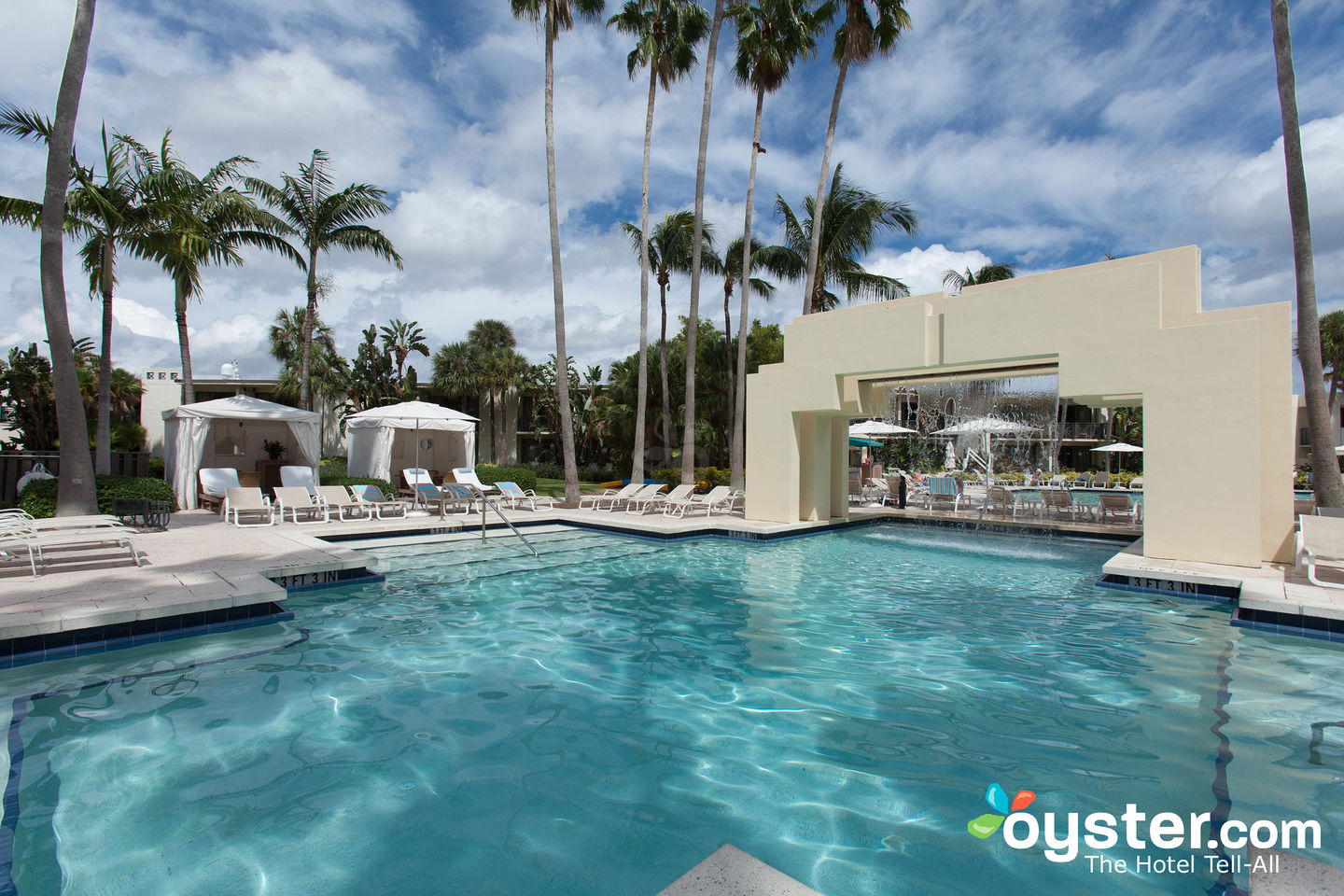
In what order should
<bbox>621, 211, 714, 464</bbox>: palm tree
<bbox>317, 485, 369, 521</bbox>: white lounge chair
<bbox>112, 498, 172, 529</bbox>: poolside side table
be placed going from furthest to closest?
1. <bbox>621, 211, 714, 464</bbox>: palm tree
2. <bbox>317, 485, 369, 521</bbox>: white lounge chair
3. <bbox>112, 498, 172, 529</bbox>: poolside side table

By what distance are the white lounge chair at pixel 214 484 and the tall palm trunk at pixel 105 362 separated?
1.89 metres

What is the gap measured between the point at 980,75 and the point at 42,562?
70.9 ft

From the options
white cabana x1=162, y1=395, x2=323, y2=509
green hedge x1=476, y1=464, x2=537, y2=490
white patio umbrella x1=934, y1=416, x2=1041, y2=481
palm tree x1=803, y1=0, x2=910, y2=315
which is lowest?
green hedge x1=476, y1=464, x2=537, y2=490

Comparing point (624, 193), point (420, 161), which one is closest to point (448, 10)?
point (420, 161)

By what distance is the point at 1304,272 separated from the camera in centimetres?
970

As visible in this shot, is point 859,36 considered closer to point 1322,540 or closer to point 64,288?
point 1322,540

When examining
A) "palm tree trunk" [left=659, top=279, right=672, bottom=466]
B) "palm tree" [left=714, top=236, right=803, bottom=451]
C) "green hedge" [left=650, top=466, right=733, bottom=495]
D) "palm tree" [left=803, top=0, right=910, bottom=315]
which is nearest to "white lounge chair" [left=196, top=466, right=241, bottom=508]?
"green hedge" [left=650, top=466, right=733, bottom=495]

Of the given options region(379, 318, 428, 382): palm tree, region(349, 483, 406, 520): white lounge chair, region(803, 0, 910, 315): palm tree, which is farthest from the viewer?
region(379, 318, 428, 382): palm tree

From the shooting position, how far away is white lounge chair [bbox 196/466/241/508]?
15.0 meters

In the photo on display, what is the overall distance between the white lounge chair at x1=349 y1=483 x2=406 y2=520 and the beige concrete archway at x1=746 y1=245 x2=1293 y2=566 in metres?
11.2

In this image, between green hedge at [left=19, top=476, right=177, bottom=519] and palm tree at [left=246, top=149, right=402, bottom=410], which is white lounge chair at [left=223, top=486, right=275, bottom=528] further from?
palm tree at [left=246, top=149, right=402, bottom=410]

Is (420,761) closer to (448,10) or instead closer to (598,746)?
(598,746)

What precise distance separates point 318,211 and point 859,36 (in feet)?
51.4

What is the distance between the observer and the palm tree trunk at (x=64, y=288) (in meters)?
9.67
